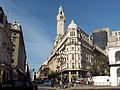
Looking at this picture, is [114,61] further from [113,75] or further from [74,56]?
[74,56]

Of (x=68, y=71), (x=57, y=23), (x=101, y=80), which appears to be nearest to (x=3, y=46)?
(x=101, y=80)

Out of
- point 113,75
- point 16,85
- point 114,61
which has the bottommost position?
point 113,75

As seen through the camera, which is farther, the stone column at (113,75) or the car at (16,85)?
the stone column at (113,75)

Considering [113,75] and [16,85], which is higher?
[16,85]

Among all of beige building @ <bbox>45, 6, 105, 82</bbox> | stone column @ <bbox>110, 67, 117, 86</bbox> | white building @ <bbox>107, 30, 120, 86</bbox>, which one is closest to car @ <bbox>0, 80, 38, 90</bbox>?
white building @ <bbox>107, 30, 120, 86</bbox>

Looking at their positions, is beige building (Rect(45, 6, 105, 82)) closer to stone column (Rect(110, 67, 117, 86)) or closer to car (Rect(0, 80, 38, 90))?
stone column (Rect(110, 67, 117, 86))

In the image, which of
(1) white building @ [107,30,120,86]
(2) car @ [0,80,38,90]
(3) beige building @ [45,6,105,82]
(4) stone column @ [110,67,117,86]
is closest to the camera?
(2) car @ [0,80,38,90]

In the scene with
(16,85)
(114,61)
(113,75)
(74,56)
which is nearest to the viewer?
(16,85)

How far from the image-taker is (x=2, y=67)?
66.8 m

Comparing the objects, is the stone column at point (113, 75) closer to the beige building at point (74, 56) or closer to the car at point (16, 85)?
the beige building at point (74, 56)

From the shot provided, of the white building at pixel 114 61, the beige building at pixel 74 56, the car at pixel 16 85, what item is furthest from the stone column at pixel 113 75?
the car at pixel 16 85

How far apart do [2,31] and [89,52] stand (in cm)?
6752

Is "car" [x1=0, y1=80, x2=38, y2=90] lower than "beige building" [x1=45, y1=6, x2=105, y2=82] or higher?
lower

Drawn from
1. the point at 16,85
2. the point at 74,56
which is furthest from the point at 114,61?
the point at 16,85
